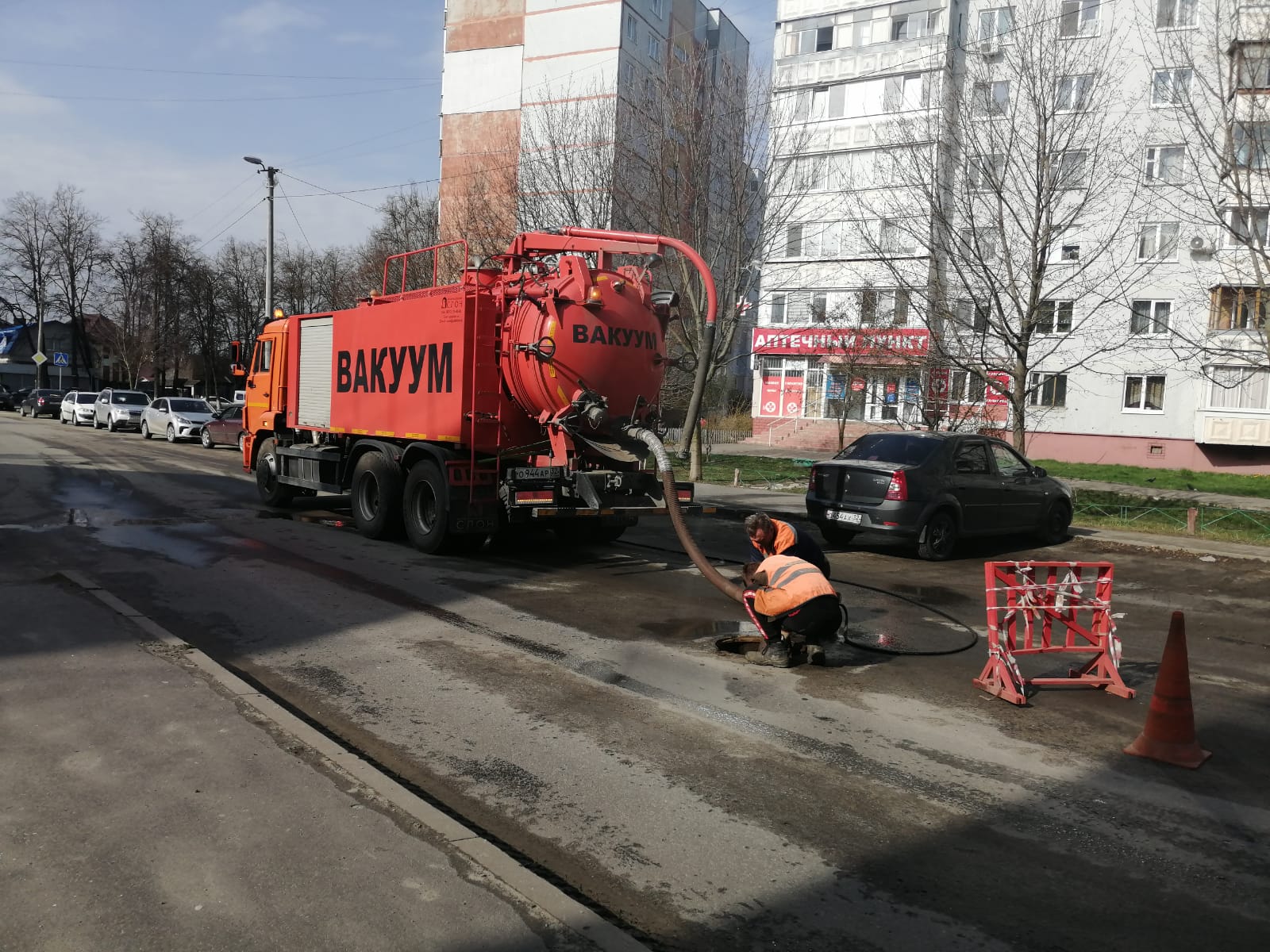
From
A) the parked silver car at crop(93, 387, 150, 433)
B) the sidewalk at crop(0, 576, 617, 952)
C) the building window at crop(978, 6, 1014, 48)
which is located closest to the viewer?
the sidewalk at crop(0, 576, 617, 952)

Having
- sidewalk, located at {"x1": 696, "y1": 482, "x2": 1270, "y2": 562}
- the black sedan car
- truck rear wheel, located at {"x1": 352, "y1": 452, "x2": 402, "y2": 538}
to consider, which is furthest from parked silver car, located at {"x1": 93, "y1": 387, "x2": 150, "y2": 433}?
the black sedan car

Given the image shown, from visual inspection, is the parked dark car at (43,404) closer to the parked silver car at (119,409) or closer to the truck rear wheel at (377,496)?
the parked silver car at (119,409)

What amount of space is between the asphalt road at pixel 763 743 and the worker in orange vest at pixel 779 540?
0.80 meters

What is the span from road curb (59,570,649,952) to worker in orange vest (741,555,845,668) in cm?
330

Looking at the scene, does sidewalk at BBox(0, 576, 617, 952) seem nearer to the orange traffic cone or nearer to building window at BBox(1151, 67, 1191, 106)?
the orange traffic cone

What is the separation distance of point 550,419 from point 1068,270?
2770 centimetres

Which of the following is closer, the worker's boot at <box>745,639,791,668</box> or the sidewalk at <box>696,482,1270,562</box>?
the worker's boot at <box>745,639,791,668</box>

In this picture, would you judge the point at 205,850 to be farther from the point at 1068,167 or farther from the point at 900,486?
the point at 1068,167

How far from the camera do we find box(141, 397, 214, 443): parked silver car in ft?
107

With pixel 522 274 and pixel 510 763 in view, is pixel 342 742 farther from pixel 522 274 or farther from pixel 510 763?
pixel 522 274

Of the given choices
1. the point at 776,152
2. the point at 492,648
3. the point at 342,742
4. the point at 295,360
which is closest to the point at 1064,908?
the point at 342,742

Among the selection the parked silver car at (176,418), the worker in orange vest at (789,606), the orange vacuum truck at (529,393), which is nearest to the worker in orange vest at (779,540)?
the worker in orange vest at (789,606)

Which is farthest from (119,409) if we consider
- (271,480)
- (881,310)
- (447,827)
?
(447,827)

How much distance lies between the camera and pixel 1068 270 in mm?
33312
